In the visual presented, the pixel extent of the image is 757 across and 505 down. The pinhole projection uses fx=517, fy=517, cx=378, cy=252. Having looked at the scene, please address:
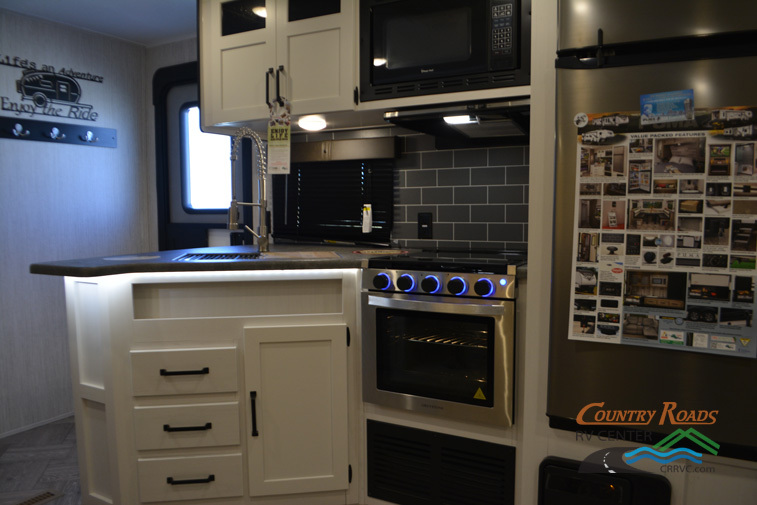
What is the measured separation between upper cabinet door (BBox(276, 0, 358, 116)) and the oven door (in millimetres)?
993

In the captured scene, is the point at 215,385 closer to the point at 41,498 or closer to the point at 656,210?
the point at 41,498

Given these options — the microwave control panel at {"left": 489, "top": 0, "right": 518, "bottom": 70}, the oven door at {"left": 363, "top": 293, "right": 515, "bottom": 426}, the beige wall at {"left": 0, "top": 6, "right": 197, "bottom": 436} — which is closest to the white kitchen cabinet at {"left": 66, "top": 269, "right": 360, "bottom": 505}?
the oven door at {"left": 363, "top": 293, "right": 515, "bottom": 426}

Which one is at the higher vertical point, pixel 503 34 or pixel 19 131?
pixel 503 34

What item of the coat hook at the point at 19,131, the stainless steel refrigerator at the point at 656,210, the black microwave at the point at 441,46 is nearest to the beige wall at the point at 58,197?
the coat hook at the point at 19,131

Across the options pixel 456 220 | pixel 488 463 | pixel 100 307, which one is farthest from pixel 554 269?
pixel 100 307

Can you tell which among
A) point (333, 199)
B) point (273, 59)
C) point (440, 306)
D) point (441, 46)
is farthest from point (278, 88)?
point (440, 306)

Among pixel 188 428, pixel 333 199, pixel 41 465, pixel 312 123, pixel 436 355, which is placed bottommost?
pixel 41 465

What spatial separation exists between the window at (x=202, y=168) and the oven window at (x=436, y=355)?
78.0 inches

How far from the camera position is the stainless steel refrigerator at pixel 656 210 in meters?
1.30

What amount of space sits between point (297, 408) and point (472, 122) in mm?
1403

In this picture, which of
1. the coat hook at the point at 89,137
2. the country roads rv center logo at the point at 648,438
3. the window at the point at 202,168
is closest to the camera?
the country roads rv center logo at the point at 648,438

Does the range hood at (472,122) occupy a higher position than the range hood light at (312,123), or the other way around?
the range hood light at (312,123)

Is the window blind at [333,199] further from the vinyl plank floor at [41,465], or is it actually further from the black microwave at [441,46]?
the vinyl plank floor at [41,465]

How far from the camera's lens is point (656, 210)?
1383 mm
